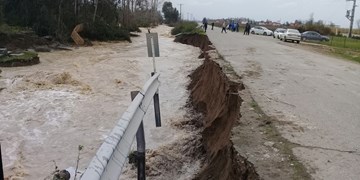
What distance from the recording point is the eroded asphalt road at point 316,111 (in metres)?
5.03

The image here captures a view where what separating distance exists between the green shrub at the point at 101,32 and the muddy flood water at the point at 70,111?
51.9 feet

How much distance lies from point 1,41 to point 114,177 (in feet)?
98.5

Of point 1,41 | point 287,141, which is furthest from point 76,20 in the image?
point 287,141

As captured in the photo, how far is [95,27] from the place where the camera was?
40.3m

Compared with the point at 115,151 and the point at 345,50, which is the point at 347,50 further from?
the point at 115,151

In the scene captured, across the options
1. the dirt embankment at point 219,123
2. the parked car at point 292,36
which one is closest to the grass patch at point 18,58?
the dirt embankment at point 219,123

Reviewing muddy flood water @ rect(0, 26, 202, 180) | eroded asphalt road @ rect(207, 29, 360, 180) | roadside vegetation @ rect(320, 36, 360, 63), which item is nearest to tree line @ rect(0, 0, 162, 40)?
muddy flood water @ rect(0, 26, 202, 180)

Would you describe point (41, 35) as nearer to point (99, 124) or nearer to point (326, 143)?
point (99, 124)

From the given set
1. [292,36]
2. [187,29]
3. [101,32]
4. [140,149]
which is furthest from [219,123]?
[187,29]

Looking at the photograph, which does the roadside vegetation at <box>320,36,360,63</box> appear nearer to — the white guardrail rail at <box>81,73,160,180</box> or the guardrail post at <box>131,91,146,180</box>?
the guardrail post at <box>131,91,146,180</box>

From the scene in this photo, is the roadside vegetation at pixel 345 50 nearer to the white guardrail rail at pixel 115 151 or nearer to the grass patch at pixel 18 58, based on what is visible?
the grass patch at pixel 18 58

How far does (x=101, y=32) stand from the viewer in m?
40.8

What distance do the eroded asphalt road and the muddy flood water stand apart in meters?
2.07

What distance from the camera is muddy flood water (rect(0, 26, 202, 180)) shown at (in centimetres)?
862
